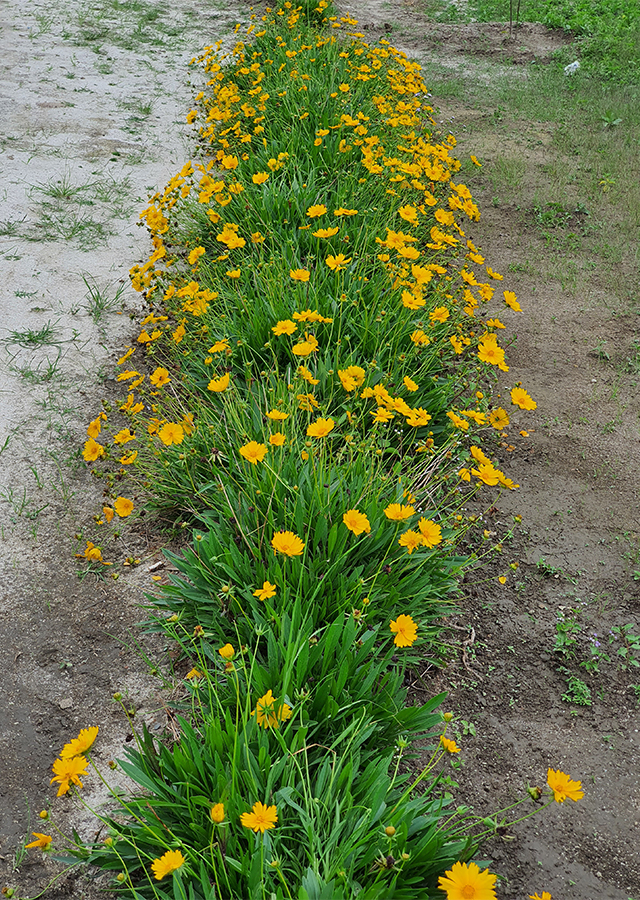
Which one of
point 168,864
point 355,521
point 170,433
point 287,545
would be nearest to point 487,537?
point 355,521

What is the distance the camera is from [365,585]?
74.5 inches

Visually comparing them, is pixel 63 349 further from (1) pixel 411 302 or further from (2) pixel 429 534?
(2) pixel 429 534

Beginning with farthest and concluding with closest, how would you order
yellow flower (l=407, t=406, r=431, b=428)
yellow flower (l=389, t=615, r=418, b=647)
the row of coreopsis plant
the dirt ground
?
yellow flower (l=407, t=406, r=431, b=428) < the dirt ground < yellow flower (l=389, t=615, r=418, b=647) < the row of coreopsis plant

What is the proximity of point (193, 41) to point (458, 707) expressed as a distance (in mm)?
7165

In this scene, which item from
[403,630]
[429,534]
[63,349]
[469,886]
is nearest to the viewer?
[469,886]

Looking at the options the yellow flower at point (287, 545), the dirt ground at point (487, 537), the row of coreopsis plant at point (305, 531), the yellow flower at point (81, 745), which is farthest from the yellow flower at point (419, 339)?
the yellow flower at point (81, 745)

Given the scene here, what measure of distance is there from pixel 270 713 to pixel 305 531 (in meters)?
0.63

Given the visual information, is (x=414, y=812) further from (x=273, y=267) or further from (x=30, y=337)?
(x=30, y=337)

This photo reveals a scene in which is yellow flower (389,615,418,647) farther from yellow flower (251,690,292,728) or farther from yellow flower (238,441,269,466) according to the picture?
yellow flower (238,441,269,466)

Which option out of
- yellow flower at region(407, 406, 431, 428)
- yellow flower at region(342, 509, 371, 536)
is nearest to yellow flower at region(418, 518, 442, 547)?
yellow flower at region(342, 509, 371, 536)

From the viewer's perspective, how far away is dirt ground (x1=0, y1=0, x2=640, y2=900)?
1.68m

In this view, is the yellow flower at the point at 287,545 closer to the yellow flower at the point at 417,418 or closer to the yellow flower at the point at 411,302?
the yellow flower at the point at 417,418

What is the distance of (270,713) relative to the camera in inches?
56.4

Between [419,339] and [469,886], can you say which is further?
[419,339]
